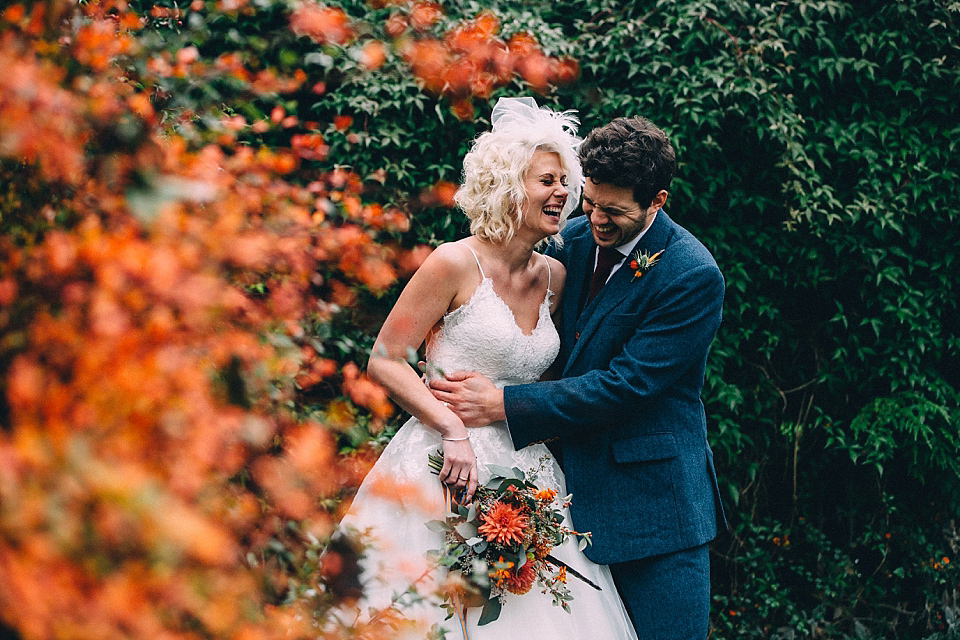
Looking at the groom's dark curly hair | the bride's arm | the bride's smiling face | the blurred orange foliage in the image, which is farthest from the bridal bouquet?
the groom's dark curly hair

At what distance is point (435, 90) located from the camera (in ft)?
11.8

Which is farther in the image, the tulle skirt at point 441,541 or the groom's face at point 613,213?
the groom's face at point 613,213

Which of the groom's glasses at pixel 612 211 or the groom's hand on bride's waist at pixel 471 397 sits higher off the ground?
the groom's glasses at pixel 612 211

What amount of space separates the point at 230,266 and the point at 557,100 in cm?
274

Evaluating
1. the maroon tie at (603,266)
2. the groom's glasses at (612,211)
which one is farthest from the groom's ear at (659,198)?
the maroon tie at (603,266)

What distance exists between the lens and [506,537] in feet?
7.18

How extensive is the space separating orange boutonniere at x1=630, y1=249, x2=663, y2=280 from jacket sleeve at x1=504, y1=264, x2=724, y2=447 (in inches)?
4.3

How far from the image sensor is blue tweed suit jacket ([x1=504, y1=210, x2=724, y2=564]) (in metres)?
2.55

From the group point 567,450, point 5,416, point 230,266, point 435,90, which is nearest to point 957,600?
point 567,450

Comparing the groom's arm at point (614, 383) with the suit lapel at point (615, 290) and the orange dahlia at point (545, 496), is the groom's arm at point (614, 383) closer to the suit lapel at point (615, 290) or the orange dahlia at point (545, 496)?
the suit lapel at point (615, 290)

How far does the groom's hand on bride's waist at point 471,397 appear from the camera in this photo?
259 centimetres

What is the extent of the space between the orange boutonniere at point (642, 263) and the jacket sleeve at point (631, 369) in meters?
0.11

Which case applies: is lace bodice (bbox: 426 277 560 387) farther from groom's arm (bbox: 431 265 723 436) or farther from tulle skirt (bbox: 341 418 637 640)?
tulle skirt (bbox: 341 418 637 640)

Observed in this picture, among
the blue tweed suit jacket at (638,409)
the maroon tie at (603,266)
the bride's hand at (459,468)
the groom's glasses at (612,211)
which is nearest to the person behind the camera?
the bride's hand at (459,468)
